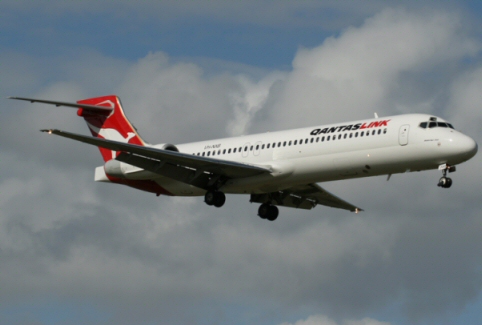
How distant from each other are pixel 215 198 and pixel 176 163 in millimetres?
2140

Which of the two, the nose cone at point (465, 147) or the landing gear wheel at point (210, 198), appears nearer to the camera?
the nose cone at point (465, 147)

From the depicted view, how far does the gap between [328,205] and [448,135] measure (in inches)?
382

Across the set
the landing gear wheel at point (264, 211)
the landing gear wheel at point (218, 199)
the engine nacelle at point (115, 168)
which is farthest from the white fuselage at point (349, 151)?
the engine nacelle at point (115, 168)

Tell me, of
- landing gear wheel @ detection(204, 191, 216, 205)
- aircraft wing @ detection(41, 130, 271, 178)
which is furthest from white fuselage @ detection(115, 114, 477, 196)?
aircraft wing @ detection(41, 130, 271, 178)

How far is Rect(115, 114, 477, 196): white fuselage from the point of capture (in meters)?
33.1

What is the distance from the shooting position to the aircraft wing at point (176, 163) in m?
35.0

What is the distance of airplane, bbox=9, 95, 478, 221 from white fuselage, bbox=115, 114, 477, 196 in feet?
0.12

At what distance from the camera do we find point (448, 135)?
33094mm

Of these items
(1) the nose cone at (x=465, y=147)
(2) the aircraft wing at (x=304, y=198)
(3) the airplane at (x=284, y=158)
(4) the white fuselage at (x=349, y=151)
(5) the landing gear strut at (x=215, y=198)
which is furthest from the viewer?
(2) the aircraft wing at (x=304, y=198)

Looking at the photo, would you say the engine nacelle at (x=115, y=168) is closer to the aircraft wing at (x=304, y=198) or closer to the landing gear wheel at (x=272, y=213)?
the aircraft wing at (x=304, y=198)

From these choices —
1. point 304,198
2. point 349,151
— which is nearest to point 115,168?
point 304,198

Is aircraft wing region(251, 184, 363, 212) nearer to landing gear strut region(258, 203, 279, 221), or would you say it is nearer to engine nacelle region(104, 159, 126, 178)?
landing gear strut region(258, 203, 279, 221)

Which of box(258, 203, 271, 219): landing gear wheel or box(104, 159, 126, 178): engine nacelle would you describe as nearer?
box(104, 159, 126, 178): engine nacelle

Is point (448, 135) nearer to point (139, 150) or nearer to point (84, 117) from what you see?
point (139, 150)
